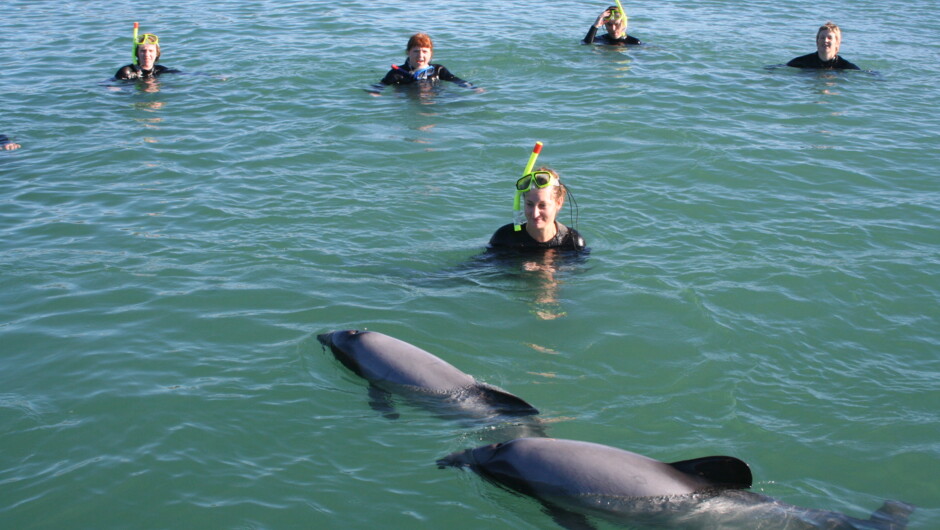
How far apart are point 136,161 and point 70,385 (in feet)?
17.5

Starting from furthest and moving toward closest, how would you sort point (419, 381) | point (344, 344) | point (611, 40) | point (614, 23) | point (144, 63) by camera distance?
point (611, 40) → point (614, 23) → point (144, 63) → point (344, 344) → point (419, 381)

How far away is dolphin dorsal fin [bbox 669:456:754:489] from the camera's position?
4852 mm

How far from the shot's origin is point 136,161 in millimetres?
11188

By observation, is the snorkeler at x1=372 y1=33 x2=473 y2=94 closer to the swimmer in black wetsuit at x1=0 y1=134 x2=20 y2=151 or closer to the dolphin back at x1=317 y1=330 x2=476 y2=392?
the swimmer in black wetsuit at x1=0 y1=134 x2=20 y2=151

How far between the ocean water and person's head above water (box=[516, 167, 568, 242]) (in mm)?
366

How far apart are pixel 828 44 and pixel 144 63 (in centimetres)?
1122

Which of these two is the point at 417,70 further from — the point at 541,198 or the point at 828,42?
the point at 541,198

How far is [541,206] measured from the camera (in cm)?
777

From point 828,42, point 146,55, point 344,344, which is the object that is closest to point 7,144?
point 146,55

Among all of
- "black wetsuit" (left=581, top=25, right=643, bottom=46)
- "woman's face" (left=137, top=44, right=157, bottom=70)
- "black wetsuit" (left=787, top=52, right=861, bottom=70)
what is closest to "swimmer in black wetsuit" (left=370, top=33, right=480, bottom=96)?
"black wetsuit" (left=581, top=25, right=643, bottom=46)

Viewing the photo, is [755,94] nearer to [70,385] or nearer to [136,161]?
[136,161]

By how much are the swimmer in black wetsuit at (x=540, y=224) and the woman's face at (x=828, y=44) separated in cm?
872

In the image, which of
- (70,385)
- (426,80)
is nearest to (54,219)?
(70,385)

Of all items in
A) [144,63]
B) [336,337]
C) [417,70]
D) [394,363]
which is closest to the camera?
[394,363]
